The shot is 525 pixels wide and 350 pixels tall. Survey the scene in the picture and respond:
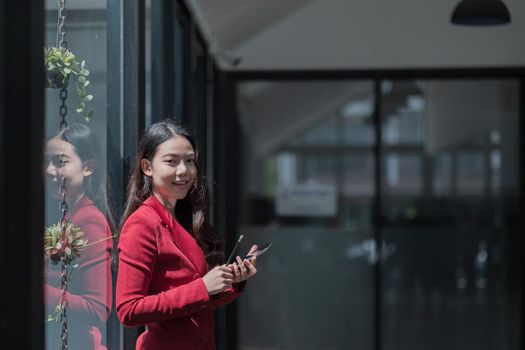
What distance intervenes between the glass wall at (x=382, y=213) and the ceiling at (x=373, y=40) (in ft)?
0.72

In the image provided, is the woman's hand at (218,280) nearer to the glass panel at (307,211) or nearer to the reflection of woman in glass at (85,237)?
the reflection of woman in glass at (85,237)

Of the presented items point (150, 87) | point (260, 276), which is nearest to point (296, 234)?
point (260, 276)

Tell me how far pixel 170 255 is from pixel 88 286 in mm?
359

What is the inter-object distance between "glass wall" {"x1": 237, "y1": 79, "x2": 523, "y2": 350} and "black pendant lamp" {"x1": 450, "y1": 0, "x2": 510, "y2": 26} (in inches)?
57.0

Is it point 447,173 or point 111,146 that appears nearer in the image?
point 111,146

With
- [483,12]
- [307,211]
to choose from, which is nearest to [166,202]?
[483,12]

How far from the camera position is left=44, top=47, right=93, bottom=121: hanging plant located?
7.52 feet

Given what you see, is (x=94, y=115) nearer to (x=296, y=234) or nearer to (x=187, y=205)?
(x=187, y=205)

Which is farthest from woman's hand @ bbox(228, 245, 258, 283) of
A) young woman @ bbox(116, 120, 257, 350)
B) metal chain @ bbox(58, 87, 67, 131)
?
metal chain @ bbox(58, 87, 67, 131)

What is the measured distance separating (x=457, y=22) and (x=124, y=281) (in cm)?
306

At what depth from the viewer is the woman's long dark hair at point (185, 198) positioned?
8.00ft

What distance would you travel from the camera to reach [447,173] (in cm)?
616
